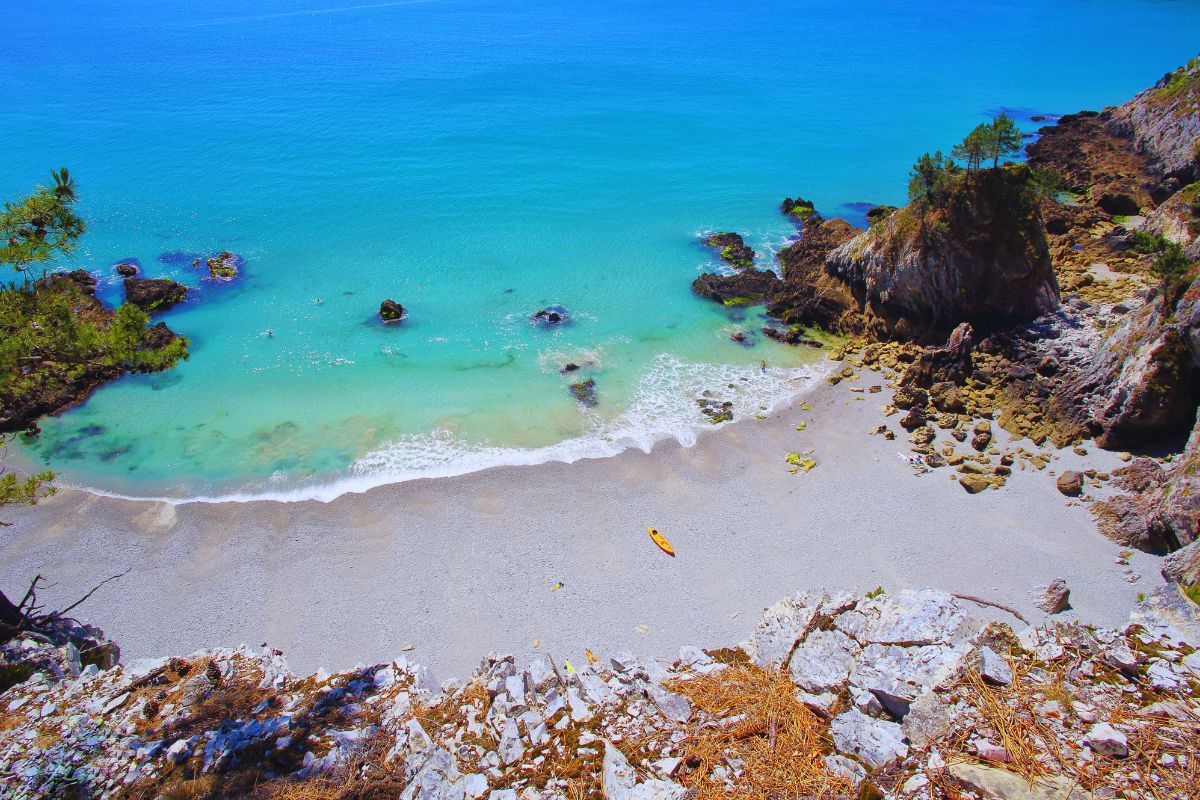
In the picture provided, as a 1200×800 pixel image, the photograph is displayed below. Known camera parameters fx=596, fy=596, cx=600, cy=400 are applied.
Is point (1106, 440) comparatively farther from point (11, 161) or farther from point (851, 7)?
point (851, 7)

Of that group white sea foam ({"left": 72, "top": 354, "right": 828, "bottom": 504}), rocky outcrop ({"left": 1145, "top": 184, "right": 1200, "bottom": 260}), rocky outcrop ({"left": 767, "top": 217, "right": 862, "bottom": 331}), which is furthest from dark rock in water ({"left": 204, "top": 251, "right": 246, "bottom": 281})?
rocky outcrop ({"left": 1145, "top": 184, "right": 1200, "bottom": 260})

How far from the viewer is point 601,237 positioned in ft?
131

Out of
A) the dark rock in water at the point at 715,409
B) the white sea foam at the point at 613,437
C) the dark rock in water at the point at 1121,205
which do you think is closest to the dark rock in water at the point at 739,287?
the white sea foam at the point at 613,437

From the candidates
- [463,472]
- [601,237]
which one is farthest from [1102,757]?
[601,237]

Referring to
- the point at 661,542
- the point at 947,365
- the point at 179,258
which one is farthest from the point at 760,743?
the point at 179,258

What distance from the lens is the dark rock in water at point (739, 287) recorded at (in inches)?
1293

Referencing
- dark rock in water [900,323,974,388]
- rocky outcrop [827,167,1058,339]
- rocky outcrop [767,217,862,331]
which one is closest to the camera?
dark rock in water [900,323,974,388]

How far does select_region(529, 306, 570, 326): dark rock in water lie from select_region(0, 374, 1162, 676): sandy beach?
1142 cm

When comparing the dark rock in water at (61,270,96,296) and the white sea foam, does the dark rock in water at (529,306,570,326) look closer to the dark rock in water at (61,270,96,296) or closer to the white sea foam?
the white sea foam

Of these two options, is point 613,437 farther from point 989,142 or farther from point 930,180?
point 989,142

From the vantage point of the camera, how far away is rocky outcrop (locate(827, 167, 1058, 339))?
24891mm

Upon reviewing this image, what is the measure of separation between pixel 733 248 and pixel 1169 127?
31673 mm

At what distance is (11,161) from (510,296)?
150 feet

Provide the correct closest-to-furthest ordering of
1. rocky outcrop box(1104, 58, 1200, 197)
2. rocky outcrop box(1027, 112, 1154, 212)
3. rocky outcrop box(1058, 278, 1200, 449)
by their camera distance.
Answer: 1. rocky outcrop box(1058, 278, 1200, 449)
2. rocky outcrop box(1104, 58, 1200, 197)
3. rocky outcrop box(1027, 112, 1154, 212)
